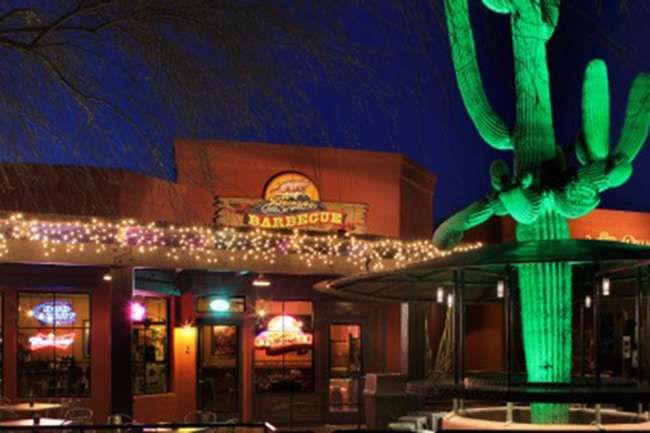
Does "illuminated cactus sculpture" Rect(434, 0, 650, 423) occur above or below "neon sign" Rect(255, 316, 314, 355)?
above

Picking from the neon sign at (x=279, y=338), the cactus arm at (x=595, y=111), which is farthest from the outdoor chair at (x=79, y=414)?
the cactus arm at (x=595, y=111)

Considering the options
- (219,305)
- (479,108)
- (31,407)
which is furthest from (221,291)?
(479,108)

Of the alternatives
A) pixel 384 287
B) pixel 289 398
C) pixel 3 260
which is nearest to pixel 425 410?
pixel 289 398

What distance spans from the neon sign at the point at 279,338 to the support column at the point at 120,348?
5.23m

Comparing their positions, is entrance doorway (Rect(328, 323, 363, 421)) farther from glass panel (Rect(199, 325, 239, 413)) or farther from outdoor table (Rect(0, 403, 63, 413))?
outdoor table (Rect(0, 403, 63, 413))

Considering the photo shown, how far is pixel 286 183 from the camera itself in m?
24.2

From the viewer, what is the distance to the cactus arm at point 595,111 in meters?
14.0

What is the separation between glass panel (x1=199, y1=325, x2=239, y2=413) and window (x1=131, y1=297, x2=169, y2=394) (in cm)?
101

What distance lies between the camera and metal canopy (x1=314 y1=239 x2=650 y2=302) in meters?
11.9

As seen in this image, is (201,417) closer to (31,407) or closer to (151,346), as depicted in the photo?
(31,407)

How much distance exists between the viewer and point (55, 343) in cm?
2217

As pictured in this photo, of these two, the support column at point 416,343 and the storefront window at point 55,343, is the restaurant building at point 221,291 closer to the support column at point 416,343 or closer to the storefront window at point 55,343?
the storefront window at point 55,343

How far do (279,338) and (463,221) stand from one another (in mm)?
10749

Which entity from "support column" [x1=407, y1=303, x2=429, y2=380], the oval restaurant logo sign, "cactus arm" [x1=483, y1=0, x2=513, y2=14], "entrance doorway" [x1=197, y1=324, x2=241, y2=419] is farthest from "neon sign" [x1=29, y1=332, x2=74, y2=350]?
"cactus arm" [x1=483, y1=0, x2=513, y2=14]
